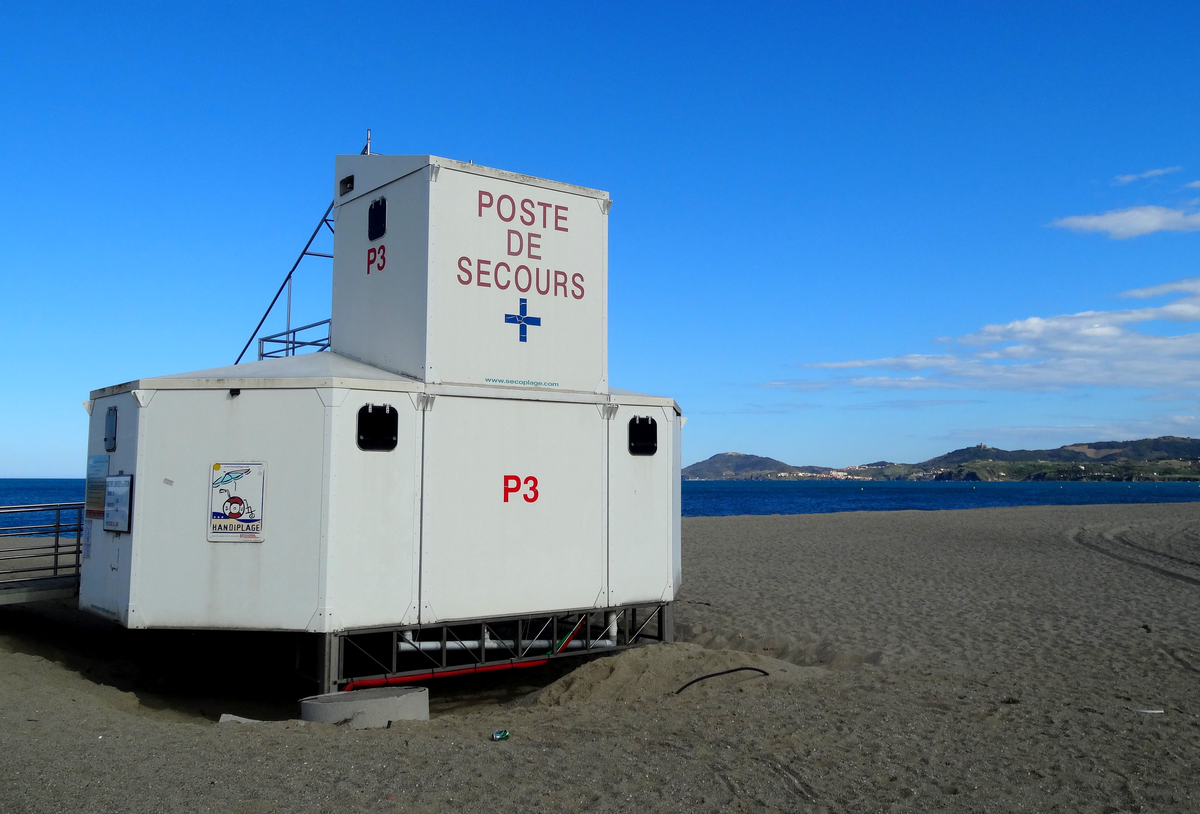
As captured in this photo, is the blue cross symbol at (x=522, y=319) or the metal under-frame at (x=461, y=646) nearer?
the metal under-frame at (x=461, y=646)

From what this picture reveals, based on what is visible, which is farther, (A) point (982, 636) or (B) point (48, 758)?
(A) point (982, 636)

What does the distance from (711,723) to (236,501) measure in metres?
4.81

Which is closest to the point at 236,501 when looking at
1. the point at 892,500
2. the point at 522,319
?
the point at 522,319

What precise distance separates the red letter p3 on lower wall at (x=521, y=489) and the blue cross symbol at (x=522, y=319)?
5.08 feet

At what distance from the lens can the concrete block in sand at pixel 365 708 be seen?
7.08 m

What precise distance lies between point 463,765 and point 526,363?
4.53 meters

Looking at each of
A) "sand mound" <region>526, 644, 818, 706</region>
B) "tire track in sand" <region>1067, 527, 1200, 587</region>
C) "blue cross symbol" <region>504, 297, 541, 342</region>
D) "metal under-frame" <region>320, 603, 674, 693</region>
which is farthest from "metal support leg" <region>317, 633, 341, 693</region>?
"tire track in sand" <region>1067, 527, 1200, 587</region>

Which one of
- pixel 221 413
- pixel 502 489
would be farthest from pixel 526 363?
pixel 221 413

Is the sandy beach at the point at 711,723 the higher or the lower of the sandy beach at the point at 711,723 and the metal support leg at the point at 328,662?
the lower

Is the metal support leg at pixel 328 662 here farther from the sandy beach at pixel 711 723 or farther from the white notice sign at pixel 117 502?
the white notice sign at pixel 117 502

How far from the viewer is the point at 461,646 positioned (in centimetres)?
864

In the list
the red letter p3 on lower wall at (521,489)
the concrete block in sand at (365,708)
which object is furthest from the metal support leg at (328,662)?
the red letter p3 on lower wall at (521,489)

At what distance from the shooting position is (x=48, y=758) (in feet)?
18.2

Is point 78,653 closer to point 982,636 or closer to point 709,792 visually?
point 709,792
